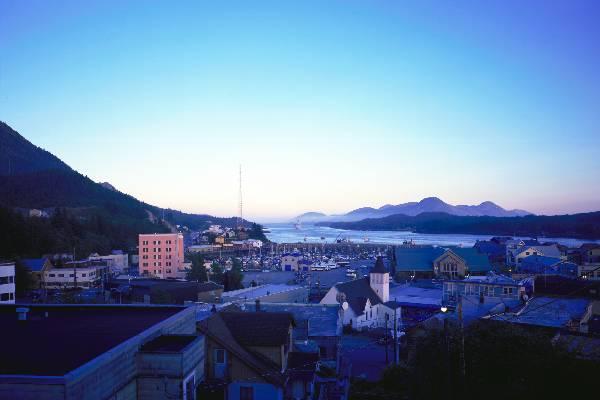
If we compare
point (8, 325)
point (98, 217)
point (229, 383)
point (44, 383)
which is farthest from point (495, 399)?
point (98, 217)

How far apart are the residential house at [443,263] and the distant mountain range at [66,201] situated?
30732 mm

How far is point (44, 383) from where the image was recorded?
3.47m

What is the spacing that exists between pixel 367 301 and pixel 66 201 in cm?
7296

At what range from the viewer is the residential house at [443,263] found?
32.1m

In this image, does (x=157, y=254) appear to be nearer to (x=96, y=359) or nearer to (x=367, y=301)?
(x=367, y=301)

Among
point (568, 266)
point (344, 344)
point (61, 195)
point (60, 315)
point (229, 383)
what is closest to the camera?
point (60, 315)

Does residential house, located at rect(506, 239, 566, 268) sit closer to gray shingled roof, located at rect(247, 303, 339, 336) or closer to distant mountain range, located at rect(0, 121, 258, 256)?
gray shingled roof, located at rect(247, 303, 339, 336)

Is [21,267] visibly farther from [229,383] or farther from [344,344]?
[229,383]

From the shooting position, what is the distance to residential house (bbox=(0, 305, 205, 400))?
141 inches

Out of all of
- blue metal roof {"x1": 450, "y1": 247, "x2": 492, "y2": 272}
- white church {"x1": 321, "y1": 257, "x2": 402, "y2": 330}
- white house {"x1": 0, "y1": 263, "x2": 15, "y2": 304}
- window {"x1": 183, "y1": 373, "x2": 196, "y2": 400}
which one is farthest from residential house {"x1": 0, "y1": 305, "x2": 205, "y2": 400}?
blue metal roof {"x1": 450, "y1": 247, "x2": 492, "y2": 272}

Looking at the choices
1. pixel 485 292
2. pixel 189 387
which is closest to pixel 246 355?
pixel 189 387

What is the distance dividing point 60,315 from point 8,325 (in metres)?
0.99

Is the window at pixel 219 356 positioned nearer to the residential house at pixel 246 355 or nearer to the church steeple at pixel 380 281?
the residential house at pixel 246 355

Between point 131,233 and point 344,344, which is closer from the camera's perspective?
point 344,344
